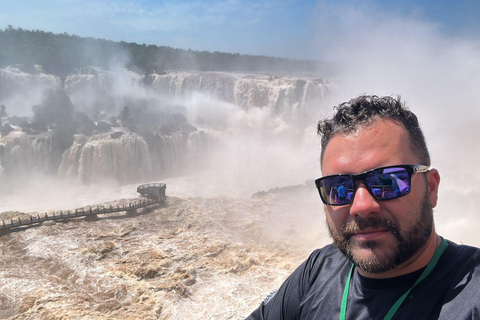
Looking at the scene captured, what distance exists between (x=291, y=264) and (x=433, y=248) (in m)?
10.6

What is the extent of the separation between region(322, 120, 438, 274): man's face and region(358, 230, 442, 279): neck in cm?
3

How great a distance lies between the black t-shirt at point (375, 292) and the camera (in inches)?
49.0

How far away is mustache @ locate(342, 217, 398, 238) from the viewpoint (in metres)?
1.41

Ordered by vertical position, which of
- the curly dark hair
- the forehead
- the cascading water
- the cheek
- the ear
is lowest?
the cascading water

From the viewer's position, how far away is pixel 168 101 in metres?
41.8

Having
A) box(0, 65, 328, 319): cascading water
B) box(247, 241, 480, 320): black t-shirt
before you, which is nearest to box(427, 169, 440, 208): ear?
box(247, 241, 480, 320): black t-shirt

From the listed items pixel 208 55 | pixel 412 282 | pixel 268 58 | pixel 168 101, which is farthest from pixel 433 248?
pixel 268 58

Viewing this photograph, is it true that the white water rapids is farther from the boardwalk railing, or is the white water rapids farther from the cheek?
the cheek

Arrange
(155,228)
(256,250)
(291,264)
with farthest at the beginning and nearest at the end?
(155,228) < (256,250) < (291,264)

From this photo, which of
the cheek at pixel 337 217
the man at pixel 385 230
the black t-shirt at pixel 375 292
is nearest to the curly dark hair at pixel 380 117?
the man at pixel 385 230

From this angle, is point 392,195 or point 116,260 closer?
point 392,195

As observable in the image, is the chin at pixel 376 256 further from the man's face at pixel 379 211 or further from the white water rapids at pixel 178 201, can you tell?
the white water rapids at pixel 178 201

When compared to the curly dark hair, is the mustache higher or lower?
lower

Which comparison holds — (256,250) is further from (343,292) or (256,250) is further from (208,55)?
(208,55)
